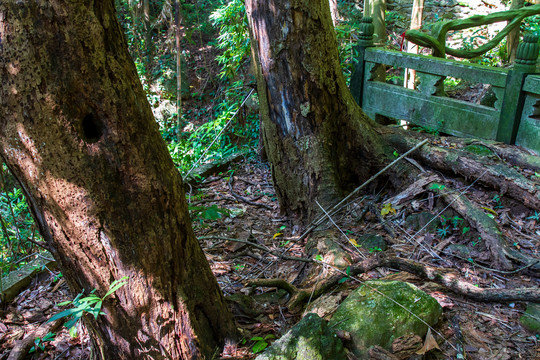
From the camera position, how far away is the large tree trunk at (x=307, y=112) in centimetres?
415

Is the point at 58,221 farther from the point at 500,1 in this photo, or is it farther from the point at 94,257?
the point at 500,1

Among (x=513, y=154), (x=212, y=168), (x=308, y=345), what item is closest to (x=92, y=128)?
(x=308, y=345)

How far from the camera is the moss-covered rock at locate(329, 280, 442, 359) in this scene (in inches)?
95.0

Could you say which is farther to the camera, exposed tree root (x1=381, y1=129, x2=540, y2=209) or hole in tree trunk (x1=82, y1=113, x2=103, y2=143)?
exposed tree root (x1=381, y1=129, x2=540, y2=209)

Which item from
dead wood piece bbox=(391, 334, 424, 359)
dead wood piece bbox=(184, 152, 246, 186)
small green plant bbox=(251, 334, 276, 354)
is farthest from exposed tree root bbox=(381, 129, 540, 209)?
dead wood piece bbox=(184, 152, 246, 186)

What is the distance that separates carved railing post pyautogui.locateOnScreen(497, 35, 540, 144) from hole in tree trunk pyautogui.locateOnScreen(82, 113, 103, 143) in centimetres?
467

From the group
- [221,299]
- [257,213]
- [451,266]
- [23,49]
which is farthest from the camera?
[257,213]

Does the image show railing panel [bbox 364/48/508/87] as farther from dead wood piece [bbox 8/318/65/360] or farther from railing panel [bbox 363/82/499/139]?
dead wood piece [bbox 8/318/65/360]

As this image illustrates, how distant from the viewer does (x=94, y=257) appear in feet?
6.56

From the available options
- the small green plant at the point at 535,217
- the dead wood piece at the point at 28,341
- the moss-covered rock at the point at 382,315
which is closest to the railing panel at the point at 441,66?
the small green plant at the point at 535,217

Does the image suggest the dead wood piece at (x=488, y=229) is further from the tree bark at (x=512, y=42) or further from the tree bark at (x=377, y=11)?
the tree bark at (x=512, y=42)

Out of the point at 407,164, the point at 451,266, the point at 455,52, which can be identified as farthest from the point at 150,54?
the point at 451,266

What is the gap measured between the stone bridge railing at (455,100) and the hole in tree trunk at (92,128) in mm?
4663

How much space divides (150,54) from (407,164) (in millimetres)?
10383
